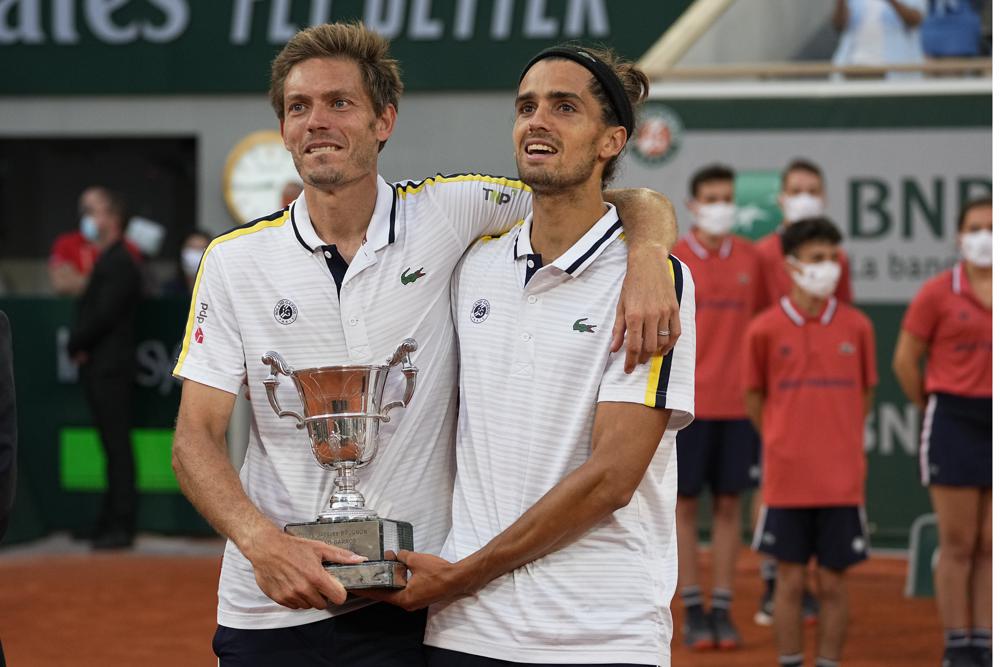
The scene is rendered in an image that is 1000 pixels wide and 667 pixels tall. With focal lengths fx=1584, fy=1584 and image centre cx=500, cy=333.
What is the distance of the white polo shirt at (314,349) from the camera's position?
3.15m

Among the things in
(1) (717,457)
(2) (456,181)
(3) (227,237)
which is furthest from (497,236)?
(1) (717,457)

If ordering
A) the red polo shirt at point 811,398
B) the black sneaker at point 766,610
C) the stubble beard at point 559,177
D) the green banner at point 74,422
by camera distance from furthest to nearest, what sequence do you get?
the green banner at point 74,422, the black sneaker at point 766,610, the red polo shirt at point 811,398, the stubble beard at point 559,177

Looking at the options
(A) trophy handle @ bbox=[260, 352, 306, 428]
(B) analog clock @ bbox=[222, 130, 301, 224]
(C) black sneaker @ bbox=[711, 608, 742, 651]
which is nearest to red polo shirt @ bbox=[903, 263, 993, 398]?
(C) black sneaker @ bbox=[711, 608, 742, 651]

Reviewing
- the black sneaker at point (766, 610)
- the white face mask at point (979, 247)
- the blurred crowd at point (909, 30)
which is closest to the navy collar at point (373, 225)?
the white face mask at point (979, 247)

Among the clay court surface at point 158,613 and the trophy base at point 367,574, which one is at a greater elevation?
the trophy base at point 367,574

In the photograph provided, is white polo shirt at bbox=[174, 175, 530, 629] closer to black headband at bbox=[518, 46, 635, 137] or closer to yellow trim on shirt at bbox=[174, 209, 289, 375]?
yellow trim on shirt at bbox=[174, 209, 289, 375]

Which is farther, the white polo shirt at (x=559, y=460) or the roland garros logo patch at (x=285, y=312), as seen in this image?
the roland garros logo patch at (x=285, y=312)

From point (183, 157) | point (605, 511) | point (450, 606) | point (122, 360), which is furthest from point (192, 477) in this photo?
point (183, 157)

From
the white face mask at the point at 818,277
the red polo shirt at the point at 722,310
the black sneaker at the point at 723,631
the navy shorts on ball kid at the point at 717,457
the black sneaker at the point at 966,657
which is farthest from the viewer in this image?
the red polo shirt at the point at 722,310

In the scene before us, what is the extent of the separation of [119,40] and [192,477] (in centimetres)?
971

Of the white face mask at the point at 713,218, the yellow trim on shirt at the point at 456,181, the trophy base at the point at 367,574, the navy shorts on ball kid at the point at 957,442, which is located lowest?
the trophy base at the point at 367,574

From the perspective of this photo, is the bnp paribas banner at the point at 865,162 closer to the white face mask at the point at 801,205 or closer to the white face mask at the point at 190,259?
the white face mask at the point at 801,205

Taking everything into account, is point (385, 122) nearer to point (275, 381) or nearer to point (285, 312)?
point (285, 312)

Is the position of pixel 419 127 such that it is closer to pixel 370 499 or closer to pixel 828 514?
pixel 828 514
